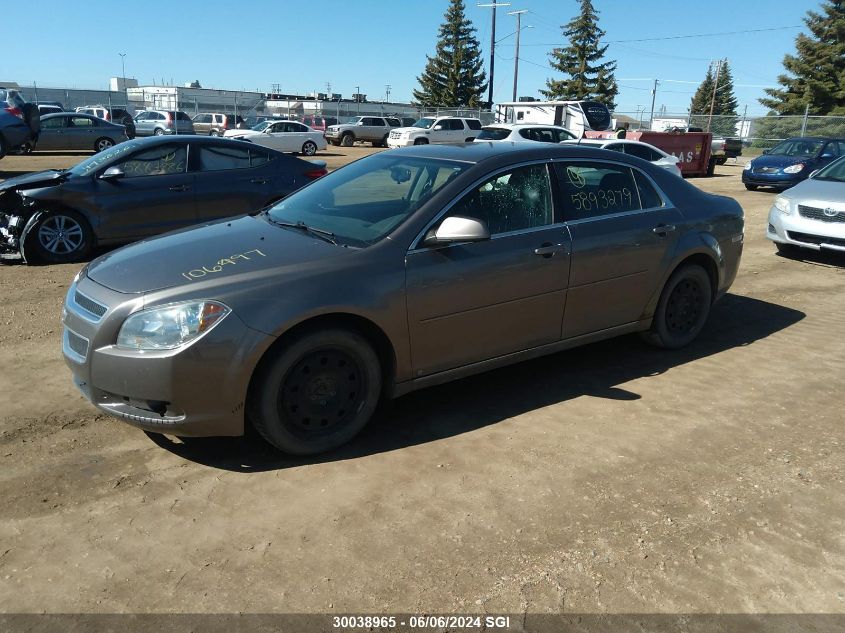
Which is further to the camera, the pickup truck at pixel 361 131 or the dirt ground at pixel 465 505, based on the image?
the pickup truck at pixel 361 131

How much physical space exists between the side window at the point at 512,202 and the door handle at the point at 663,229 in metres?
0.99

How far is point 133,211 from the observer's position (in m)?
8.00

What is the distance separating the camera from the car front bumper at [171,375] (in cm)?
322

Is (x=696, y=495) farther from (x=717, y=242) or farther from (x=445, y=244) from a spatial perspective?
(x=717, y=242)

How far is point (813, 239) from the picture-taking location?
882cm

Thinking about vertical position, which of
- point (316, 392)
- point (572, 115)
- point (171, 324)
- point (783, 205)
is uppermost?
point (572, 115)

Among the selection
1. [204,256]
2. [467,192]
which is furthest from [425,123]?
[204,256]

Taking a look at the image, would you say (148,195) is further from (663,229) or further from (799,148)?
(799,148)

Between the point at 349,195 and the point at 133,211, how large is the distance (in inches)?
181

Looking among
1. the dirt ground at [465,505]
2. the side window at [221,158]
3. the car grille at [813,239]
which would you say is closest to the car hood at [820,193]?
the car grille at [813,239]

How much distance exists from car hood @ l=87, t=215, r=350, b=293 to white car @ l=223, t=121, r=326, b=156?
26.1 metres

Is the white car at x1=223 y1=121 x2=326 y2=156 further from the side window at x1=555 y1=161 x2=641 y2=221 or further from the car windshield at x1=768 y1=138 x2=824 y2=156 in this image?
the side window at x1=555 y1=161 x2=641 y2=221

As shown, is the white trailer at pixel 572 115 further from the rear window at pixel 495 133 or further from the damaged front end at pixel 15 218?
the damaged front end at pixel 15 218

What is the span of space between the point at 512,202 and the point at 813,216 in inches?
255
